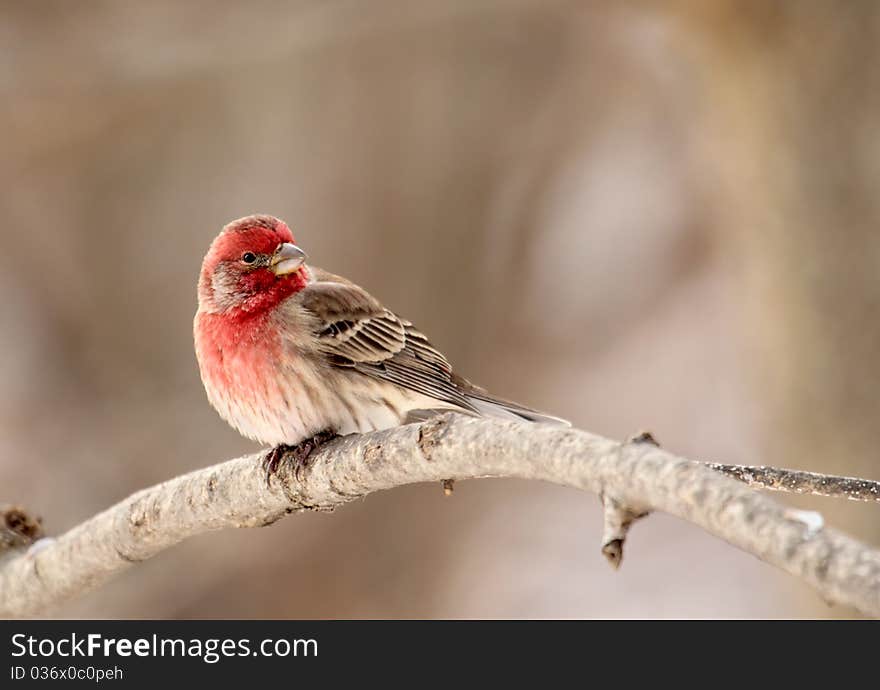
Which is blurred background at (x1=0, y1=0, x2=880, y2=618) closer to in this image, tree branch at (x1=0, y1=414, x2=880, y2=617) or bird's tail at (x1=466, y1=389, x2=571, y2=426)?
bird's tail at (x1=466, y1=389, x2=571, y2=426)

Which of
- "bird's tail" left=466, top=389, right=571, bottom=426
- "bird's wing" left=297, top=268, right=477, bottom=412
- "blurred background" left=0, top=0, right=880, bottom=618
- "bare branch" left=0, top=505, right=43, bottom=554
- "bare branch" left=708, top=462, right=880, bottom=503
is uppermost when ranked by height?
"blurred background" left=0, top=0, right=880, bottom=618

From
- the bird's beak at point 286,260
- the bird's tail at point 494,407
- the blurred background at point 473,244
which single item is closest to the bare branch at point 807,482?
the bird's tail at point 494,407

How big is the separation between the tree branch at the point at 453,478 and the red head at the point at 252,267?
725 mm

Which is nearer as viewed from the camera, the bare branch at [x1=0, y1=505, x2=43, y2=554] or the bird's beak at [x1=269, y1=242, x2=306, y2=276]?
the bare branch at [x1=0, y1=505, x2=43, y2=554]

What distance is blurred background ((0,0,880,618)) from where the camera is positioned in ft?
16.5

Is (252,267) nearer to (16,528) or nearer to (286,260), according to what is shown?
(286,260)

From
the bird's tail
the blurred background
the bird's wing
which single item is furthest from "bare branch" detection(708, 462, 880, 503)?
the blurred background

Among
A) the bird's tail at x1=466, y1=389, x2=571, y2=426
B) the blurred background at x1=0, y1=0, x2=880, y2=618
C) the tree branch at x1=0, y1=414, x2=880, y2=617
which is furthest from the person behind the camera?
the blurred background at x1=0, y1=0, x2=880, y2=618

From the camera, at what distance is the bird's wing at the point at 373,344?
357cm

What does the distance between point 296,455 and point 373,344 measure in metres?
0.76

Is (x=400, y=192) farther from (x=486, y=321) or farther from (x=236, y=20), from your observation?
(x=236, y=20)

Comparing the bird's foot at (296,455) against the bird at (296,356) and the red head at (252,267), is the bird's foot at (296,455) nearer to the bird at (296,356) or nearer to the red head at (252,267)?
the bird at (296,356)
